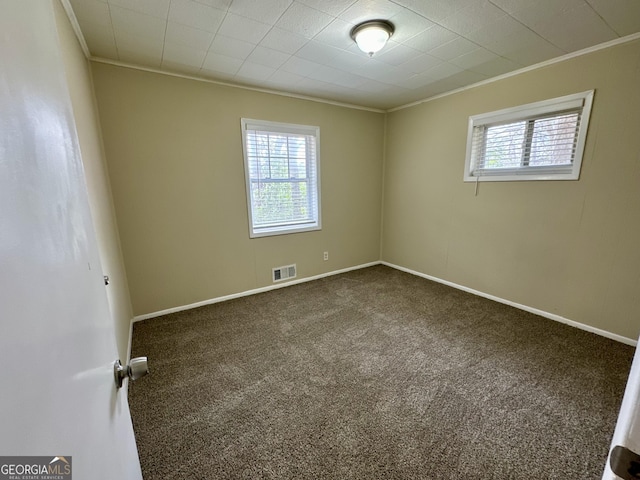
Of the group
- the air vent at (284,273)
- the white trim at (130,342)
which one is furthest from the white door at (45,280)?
the air vent at (284,273)

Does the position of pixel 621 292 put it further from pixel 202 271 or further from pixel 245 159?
pixel 202 271

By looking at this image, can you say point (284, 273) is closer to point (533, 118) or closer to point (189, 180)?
point (189, 180)

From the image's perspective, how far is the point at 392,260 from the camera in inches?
167

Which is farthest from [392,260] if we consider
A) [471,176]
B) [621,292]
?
[621,292]

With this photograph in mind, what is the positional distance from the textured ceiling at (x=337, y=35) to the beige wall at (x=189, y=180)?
269 millimetres

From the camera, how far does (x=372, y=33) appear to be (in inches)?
70.4

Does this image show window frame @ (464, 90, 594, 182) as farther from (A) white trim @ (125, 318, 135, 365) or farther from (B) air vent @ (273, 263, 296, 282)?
(A) white trim @ (125, 318, 135, 365)

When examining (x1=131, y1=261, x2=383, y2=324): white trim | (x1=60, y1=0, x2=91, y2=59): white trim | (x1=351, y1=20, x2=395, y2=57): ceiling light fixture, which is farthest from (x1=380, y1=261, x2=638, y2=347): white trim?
(x1=60, y1=0, x2=91, y2=59): white trim

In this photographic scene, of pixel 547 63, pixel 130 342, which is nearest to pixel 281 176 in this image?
pixel 130 342

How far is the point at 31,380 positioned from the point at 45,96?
0.54 meters

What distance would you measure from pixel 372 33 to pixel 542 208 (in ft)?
7.27

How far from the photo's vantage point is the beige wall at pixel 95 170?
1544mm

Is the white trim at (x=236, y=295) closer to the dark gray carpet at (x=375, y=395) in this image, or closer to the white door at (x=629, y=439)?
the dark gray carpet at (x=375, y=395)

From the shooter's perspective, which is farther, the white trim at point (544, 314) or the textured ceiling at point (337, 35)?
the white trim at point (544, 314)
